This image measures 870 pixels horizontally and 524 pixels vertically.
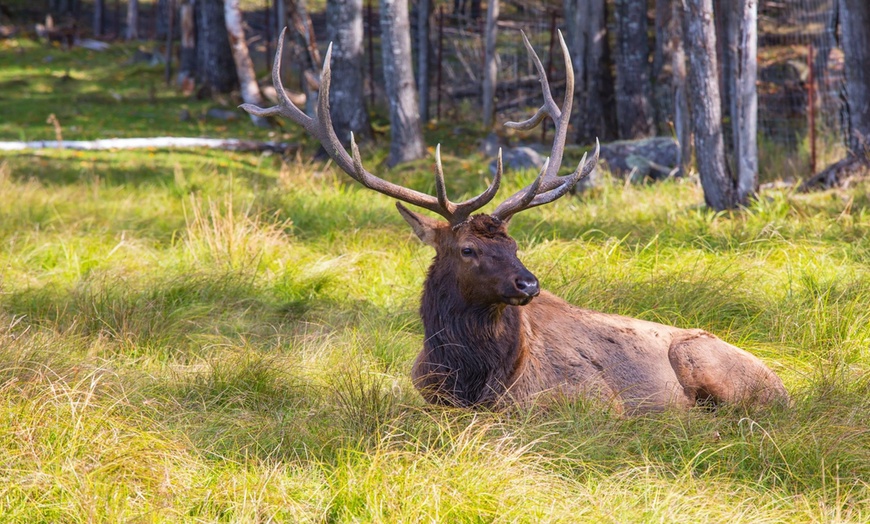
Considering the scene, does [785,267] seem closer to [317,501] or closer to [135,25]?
[317,501]

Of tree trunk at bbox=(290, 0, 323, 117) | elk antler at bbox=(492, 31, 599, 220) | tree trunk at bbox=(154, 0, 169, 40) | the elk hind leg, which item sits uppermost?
tree trunk at bbox=(154, 0, 169, 40)

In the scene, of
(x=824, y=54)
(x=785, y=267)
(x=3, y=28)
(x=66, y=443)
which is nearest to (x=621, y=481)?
(x=66, y=443)

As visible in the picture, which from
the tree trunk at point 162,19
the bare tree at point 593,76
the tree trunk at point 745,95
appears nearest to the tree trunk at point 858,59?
the tree trunk at point 745,95

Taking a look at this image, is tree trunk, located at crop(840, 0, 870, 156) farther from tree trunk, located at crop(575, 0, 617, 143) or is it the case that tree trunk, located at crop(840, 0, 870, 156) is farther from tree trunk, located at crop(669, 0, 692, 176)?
tree trunk, located at crop(575, 0, 617, 143)

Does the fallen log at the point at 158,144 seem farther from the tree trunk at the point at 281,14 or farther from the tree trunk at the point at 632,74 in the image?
the tree trunk at the point at 632,74

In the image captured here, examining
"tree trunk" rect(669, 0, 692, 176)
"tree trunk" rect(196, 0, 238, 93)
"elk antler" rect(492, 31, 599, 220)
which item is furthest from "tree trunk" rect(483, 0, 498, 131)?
"elk antler" rect(492, 31, 599, 220)

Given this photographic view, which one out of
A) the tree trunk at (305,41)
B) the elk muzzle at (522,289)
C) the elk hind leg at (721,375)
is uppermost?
the tree trunk at (305,41)

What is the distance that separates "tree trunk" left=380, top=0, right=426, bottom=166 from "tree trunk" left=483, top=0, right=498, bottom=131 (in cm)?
309

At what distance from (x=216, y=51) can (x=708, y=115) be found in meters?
12.9

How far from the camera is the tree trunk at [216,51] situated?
1870cm

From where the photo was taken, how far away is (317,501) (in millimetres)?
3637

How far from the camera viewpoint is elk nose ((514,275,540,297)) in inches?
165

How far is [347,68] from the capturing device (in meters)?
12.0

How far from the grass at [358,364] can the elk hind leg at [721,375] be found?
0.43 ft
